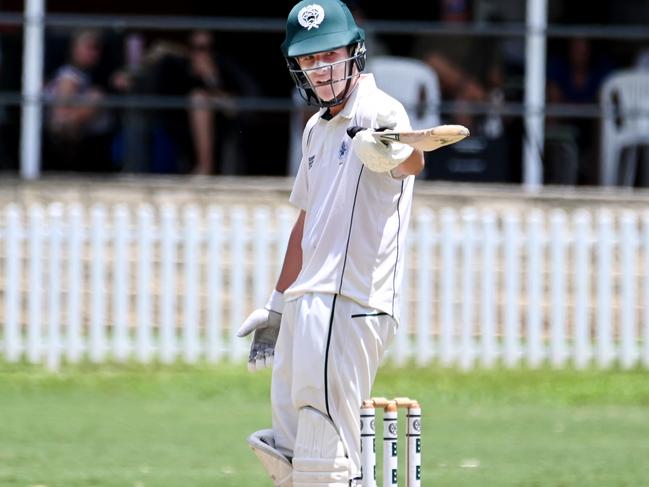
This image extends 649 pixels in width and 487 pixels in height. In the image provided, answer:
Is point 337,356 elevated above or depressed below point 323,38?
below

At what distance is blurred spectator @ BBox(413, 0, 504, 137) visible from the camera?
49.1 feet

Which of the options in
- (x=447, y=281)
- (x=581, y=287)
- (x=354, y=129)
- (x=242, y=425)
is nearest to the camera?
(x=354, y=129)

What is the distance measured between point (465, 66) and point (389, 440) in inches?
396

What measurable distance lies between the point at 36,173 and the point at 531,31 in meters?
4.78

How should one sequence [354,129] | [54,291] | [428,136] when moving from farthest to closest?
1. [54,291]
2. [354,129]
3. [428,136]

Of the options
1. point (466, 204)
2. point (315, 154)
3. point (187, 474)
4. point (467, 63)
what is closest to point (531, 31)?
point (467, 63)

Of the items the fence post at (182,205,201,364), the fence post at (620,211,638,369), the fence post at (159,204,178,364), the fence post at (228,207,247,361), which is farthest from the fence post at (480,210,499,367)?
the fence post at (159,204,178,364)

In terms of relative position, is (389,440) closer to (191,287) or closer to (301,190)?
(301,190)

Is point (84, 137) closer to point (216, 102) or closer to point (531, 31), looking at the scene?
point (216, 102)

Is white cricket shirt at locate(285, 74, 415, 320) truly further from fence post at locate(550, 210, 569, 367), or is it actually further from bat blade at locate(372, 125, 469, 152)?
fence post at locate(550, 210, 569, 367)

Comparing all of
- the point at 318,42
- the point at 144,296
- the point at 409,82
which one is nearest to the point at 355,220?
the point at 318,42

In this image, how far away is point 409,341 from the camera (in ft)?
42.2

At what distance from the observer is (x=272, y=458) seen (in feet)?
18.7

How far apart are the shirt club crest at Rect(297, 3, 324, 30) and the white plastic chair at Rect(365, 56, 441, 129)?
A: 9113 mm
